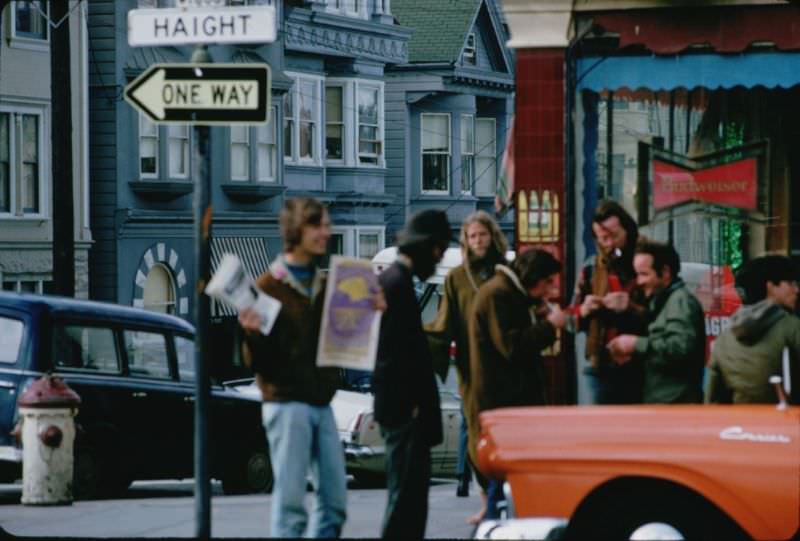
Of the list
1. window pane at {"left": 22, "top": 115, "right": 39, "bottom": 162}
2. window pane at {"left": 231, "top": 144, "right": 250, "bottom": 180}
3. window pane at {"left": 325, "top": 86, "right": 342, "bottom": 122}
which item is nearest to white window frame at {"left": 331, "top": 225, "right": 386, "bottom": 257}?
window pane at {"left": 325, "top": 86, "right": 342, "bottom": 122}

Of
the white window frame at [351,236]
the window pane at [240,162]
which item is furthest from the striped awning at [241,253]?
the white window frame at [351,236]

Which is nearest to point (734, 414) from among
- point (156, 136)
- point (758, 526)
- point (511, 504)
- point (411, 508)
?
point (758, 526)

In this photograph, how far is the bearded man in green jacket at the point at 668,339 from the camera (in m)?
10.4

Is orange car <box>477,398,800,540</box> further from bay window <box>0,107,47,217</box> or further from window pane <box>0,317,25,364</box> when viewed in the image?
bay window <box>0,107,47,217</box>

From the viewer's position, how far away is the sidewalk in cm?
1167

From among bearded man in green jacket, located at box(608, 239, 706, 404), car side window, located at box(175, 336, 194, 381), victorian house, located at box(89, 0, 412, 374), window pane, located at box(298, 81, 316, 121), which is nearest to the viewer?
bearded man in green jacket, located at box(608, 239, 706, 404)

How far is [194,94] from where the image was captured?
9.23m

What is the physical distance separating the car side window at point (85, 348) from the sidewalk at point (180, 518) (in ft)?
5.54

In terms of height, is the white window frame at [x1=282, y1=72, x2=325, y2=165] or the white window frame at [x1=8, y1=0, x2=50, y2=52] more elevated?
the white window frame at [x1=8, y1=0, x2=50, y2=52]

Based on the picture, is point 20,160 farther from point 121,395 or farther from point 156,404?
point 121,395

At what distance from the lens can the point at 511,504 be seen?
857 cm

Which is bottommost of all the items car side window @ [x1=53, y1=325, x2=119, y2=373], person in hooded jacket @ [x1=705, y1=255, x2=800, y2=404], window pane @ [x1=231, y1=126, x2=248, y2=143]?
car side window @ [x1=53, y1=325, x2=119, y2=373]

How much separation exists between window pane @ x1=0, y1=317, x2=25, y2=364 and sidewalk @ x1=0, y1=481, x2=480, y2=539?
1444mm

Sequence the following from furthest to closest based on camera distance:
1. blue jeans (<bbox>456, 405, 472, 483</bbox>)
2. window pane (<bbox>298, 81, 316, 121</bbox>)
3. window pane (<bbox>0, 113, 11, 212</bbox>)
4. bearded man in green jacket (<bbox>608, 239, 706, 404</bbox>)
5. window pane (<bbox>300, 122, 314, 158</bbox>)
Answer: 1. window pane (<bbox>300, 122, 314, 158</bbox>)
2. window pane (<bbox>298, 81, 316, 121</bbox>)
3. window pane (<bbox>0, 113, 11, 212</bbox>)
4. blue jeans (<bbox>456, 405, 472, 483</bbox>)
5. bearded man in green jacket (<bbox>608, 239, 706, 404</bbox>)
